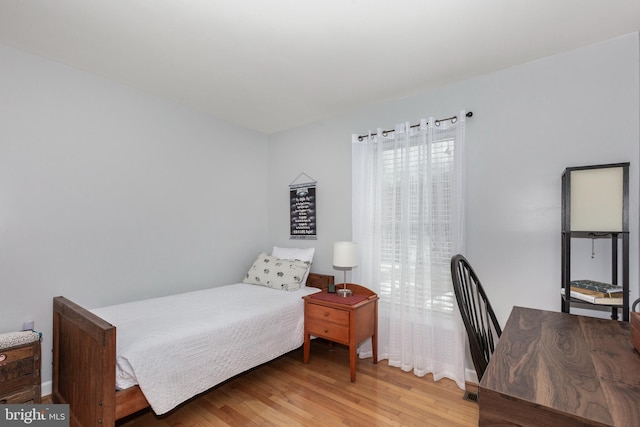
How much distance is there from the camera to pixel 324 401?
220 cm

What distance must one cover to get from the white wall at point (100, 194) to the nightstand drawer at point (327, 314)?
1.20m

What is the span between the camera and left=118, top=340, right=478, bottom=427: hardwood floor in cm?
198

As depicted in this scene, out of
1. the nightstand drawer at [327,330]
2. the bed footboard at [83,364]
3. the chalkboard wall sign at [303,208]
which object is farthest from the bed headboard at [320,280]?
the bed footboard at [83,364]

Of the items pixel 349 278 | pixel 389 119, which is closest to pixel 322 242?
pixel 349 278

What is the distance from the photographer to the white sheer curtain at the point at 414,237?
2488 millimetres

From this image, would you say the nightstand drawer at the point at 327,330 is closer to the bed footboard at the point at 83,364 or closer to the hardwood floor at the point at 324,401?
the hardwood floor at the point at 324,401

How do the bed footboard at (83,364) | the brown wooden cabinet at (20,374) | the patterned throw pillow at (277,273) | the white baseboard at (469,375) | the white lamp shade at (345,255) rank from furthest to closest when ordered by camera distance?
the patterned throw pillow at (277,273) → the white lamp shade at (345,255) → the white baseboard at (469,375) → the brown wooden cabinet at (20,374) → the bed footboard at (83,364)

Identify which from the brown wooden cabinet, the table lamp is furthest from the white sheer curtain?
the brown wooden cabinet

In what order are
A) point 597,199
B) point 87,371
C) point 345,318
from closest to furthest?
point 87,371 < point 597,199 < point 345,318

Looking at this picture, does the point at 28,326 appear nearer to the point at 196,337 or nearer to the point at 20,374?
the point at 20,374

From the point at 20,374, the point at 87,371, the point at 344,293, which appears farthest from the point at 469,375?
A: the point at 20,374

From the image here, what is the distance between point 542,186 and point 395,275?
4.27 feet

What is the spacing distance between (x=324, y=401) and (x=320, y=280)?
4.15ft

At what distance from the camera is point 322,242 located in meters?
3.42
